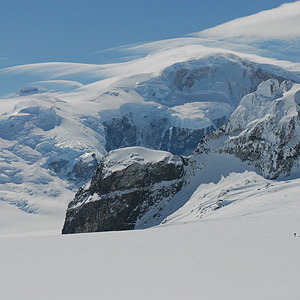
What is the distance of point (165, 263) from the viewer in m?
18.0

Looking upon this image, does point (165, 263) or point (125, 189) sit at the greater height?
point (165, 263)

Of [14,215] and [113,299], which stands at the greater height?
[113,299]

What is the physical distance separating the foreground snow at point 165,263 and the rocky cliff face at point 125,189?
44.1 meters

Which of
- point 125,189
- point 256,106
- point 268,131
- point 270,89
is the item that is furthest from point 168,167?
point 270,89

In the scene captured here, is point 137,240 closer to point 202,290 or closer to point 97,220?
point 202,290

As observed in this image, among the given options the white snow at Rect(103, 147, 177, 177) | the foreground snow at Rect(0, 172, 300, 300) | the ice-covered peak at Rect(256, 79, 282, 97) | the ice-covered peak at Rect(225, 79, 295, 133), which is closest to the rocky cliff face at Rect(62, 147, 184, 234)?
the white snow at Rect(103, 147, 177, 177)

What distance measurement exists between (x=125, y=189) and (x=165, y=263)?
176 ft

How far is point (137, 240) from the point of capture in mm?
22375

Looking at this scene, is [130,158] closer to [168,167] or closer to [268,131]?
[168,167]

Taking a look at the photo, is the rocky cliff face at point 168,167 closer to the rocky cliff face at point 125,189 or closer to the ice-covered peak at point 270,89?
the rocky cliff face at point 125,189

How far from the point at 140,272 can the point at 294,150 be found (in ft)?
159

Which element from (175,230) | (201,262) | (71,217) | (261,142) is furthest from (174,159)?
(201,262)

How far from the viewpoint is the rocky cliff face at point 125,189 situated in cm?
6956

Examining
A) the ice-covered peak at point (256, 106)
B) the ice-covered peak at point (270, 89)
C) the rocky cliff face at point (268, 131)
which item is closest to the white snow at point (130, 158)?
the rocky cliff face at point (268, 131)
